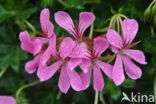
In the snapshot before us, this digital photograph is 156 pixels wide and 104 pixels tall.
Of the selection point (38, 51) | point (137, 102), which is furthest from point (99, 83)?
point (137, 102)

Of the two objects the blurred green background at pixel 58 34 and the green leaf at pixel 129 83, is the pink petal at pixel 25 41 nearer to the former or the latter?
the blurred green background at pixel 58 34

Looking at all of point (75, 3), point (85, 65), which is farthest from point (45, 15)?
point (75, 3)

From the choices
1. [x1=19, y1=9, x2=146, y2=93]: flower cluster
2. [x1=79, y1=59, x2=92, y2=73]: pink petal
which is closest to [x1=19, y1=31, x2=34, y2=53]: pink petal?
[x1=19, y1=9, x2=146, y2=93]: flower cluster

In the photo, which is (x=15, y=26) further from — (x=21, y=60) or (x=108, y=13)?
(x=108, y=13)

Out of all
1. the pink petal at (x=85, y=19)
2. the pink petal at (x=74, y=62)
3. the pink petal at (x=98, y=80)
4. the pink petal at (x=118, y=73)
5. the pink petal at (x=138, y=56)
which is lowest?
the pink petal at (x=98, y=80)

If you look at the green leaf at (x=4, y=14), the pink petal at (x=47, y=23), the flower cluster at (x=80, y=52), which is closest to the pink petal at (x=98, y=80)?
the flower cluster at (x=80, y=52)

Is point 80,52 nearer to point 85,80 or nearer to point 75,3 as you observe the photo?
point 85,80
